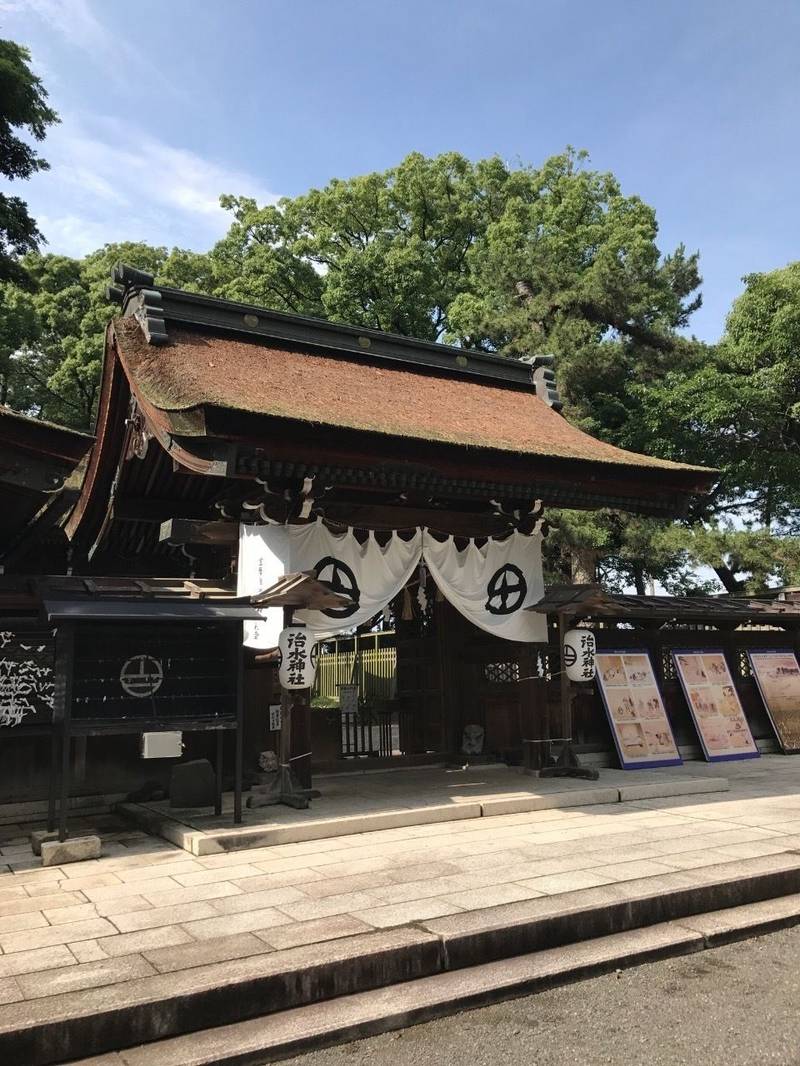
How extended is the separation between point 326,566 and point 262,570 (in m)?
0.83

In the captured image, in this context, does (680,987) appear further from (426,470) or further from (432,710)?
(432,710)

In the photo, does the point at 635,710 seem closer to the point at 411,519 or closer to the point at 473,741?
the point at 473,741

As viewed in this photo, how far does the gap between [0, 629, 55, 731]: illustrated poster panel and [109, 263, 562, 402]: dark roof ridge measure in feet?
13.3

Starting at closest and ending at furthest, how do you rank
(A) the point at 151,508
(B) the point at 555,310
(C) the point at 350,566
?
1. (C) the point at 350,566
2. (A) the point at 151,508
3. (B) the point at 555,310

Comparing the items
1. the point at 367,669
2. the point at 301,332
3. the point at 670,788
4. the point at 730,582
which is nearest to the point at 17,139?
the point at 301,332

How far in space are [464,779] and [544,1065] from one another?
6844 millimetres

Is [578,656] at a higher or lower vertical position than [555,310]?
lower

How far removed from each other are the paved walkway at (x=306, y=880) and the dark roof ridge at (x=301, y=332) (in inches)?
245

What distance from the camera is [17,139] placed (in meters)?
15.5

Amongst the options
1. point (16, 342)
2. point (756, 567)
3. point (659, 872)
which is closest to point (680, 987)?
point (659, 872)

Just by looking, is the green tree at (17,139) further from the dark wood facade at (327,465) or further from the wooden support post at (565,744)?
the wooden support post at (565,744)

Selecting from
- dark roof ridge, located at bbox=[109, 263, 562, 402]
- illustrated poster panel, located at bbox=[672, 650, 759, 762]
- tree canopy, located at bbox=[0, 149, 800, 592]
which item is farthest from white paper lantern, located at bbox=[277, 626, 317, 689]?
tree canopy, located at bbox=[0, 149, 800, 592]

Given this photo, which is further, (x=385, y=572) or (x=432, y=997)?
(x=385, y=572)

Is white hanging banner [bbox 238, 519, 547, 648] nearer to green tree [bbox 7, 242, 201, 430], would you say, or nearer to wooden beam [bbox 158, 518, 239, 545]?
wooden beam [bbox 158, 518, 239, 545]
